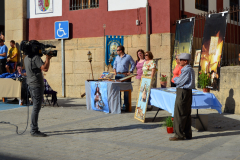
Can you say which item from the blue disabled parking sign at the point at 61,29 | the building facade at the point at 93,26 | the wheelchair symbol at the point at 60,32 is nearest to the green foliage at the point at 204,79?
the building facade at the point at 93,26

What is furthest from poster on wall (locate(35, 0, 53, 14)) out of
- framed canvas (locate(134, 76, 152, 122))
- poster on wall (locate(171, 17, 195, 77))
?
framed canvas (locate(134, 76, 152, 122))

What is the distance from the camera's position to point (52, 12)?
15156 millimetres

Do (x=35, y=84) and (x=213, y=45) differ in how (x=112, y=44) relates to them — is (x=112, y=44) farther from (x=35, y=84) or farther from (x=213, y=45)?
(x=35, y=84)

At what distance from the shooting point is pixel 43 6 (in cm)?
1535

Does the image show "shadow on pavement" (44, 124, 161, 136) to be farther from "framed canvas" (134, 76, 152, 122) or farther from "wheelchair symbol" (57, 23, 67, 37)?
"wheelchair symbol" (57, 23, 67, 37)

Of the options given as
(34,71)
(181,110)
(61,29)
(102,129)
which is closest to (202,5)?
(61,29)

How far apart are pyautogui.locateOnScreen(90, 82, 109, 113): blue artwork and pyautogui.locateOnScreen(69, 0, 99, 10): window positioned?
546cm

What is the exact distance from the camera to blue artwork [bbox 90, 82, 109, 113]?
9664 millimetres

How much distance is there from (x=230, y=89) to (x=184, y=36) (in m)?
3.14

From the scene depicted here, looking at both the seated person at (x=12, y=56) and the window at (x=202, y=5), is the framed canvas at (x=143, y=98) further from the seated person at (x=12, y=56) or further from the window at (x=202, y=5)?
the seated person at (x=12, y=56)

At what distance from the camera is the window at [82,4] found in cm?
1446

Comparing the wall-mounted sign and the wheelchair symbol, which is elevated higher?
the wall-mounted sign

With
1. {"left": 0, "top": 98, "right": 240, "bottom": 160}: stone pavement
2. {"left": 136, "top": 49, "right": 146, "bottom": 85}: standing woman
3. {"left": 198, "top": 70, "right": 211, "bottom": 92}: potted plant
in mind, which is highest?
{"left": 136, "top": 49, "right": 146, "bottom": 85}: standing woman

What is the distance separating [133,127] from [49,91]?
439 centimetres
